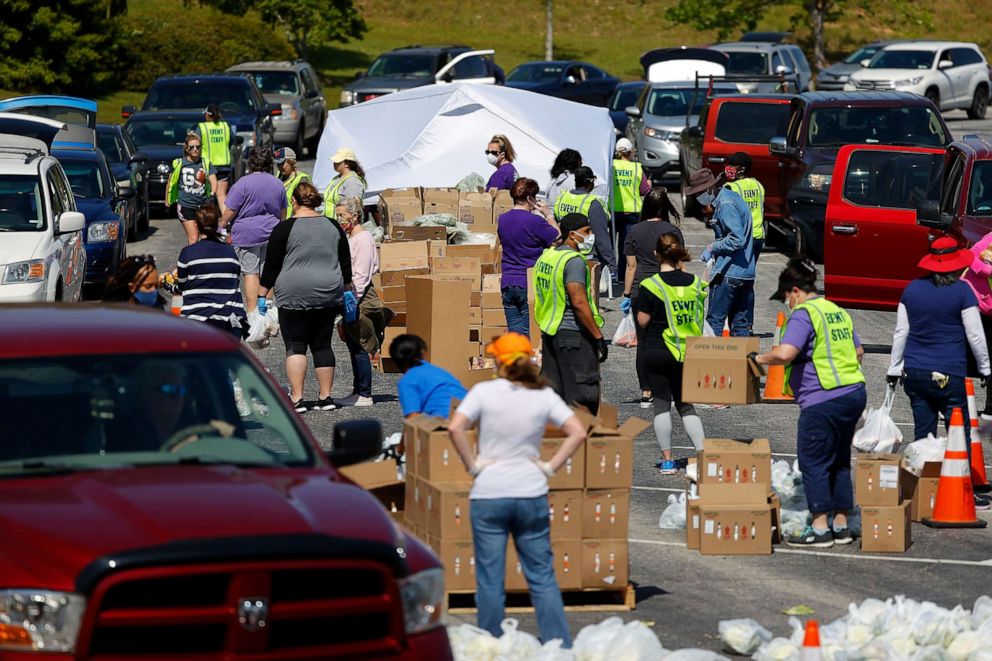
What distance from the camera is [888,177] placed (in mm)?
16328

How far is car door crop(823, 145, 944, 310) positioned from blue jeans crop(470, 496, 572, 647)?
838 cm

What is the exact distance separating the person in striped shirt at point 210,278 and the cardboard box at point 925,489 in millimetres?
5136

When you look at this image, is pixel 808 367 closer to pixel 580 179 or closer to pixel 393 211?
pixel 580 179

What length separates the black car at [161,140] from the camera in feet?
83.5

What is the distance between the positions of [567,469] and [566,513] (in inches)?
9.3

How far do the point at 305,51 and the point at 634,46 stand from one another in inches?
645

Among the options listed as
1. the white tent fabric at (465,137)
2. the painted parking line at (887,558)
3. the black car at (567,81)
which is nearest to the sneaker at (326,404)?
the painted parking line at (887,558)

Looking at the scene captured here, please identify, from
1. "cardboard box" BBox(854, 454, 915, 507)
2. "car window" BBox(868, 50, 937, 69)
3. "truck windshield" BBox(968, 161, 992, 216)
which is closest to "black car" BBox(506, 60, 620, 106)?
"car window" BBox(868, 50, 937, 69)

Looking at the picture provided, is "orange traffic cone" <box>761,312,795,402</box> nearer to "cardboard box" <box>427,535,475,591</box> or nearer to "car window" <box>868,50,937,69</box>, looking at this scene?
"cardboard box" <box>427,535,475,591</box>

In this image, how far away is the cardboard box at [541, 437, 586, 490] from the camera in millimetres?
8297

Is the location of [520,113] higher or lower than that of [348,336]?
higher

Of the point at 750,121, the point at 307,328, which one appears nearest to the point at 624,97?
the point at 750,121

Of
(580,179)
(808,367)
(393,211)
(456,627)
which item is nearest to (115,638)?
(456,627)

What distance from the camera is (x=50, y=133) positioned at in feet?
71.2
